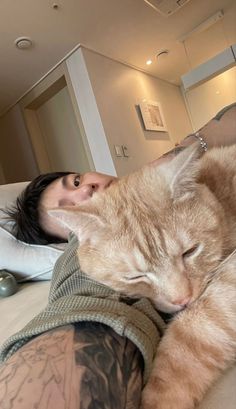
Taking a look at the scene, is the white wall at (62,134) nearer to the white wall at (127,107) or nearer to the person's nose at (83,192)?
the white wall at (127,107)

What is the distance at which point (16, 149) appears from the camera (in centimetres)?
409

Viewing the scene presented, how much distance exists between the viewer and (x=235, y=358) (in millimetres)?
508

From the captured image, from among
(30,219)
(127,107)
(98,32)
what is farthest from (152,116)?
(30,219)

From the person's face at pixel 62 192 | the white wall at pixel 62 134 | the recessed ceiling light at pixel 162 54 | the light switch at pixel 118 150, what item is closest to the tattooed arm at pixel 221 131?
the person's face at pixel 62 192

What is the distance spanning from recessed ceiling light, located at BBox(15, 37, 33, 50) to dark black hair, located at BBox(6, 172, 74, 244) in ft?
6.59

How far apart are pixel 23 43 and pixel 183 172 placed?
9.49 ft

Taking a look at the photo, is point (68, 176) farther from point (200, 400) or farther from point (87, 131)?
point (87, 131)

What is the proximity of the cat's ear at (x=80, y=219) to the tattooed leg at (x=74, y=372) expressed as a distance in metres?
0.22

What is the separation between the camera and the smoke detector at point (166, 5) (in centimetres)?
299

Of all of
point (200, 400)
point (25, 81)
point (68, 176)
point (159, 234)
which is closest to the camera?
point (200, 400)

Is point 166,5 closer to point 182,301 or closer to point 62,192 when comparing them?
point 62,192

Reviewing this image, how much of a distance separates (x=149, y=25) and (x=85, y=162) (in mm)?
1539

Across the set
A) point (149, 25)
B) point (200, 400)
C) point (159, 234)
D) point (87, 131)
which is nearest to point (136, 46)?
point (149, 25)

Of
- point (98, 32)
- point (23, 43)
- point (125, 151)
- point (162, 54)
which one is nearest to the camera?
point (23, 43)
